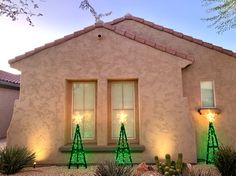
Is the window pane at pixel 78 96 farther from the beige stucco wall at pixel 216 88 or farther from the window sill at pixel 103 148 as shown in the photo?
the beige stucco wall at pixel 216 88

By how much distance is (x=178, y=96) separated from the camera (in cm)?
970

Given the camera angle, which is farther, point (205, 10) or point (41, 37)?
point (41, 37)

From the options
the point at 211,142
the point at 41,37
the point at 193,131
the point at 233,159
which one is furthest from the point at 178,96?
the point at 41,37

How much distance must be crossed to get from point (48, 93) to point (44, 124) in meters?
1.23

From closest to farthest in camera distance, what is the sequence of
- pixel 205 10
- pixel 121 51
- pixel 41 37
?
pixel 205 10 < pixel 121 51 < pixel 41 37

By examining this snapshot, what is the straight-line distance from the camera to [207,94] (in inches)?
407

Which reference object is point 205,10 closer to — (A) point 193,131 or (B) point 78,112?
(A) point 193,131

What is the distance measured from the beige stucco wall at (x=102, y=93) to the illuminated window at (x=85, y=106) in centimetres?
40

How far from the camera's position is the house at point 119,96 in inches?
378

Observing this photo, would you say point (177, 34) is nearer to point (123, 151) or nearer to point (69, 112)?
point (123, 151)

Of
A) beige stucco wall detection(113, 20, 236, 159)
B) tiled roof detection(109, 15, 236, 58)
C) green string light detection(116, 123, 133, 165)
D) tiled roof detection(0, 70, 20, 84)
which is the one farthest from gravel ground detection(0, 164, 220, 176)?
tiled roof detection(0, 70, 20, 84)

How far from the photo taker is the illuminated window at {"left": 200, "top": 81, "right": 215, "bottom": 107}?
1030cm

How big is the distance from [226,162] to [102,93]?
501cm

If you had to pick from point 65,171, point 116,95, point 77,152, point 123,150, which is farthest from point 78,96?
point 65,171
